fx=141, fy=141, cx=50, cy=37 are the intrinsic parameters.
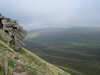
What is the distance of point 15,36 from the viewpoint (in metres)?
48.4

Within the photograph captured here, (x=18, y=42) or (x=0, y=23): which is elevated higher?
(x=0, y=23)

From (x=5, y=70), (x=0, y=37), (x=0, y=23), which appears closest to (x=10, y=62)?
(x=5, y=70)

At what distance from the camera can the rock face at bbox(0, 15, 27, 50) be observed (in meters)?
46.8

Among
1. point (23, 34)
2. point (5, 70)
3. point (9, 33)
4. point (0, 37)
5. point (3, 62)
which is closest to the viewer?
point (5, 70)

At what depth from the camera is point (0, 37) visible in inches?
1735

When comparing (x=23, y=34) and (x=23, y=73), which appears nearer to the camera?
(x=23, y=73)

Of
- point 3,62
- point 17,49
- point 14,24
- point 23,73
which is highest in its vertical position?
point 14,24

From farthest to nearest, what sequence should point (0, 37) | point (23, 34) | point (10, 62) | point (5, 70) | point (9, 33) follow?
1. point (23, 34)
2. point (9, 33)
3. point (0, 37)
4. point (10, 62)
5. point (5, 70)

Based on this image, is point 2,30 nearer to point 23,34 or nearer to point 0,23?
point 0,23

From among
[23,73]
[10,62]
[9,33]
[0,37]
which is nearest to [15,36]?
[9,33]

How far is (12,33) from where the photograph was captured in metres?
47.9

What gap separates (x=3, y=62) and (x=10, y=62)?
2634 millimetres

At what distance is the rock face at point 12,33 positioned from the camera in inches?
1841

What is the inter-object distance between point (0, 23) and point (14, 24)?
509 centimetres
